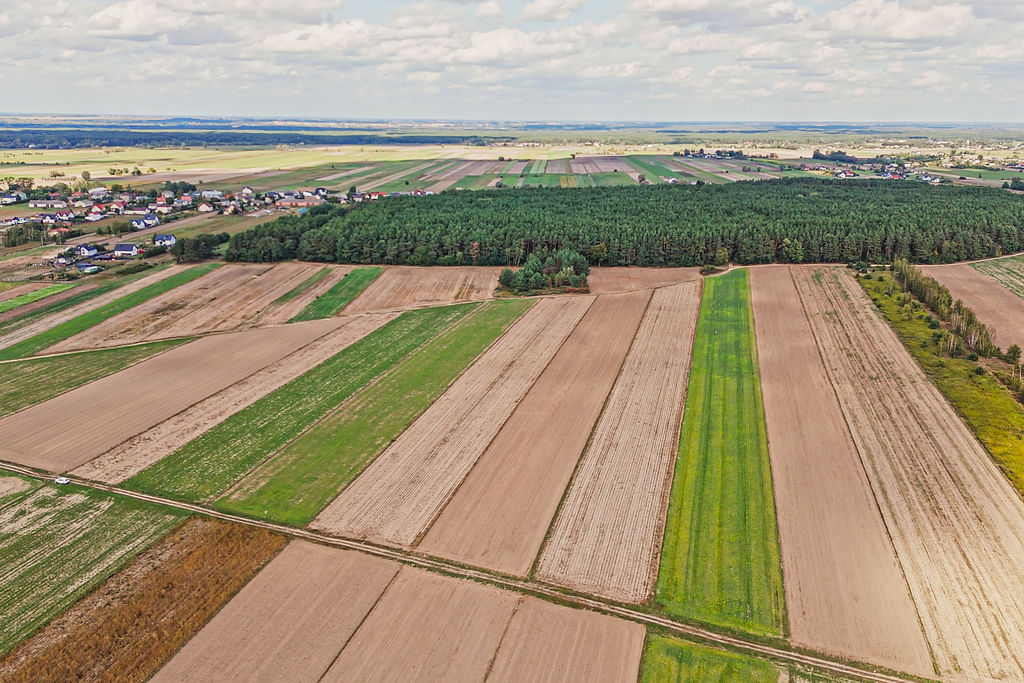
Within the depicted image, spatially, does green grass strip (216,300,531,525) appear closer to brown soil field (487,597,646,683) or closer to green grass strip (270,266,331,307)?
brown soil field (487,597,646,683)

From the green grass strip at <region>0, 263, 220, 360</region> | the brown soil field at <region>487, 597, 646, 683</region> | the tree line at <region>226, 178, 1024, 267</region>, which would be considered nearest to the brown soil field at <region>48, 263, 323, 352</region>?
the green grass strip at <region>0, 263, 220, 360</region>

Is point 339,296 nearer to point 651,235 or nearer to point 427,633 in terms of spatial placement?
point 651,235

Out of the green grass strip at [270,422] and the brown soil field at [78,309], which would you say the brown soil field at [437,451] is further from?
the brown soil field at [78,309]

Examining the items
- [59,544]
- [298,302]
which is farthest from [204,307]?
[59,544]

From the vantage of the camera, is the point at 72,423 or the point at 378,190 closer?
the point at 72,423

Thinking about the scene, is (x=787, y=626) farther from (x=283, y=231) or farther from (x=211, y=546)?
(x=283, y=231)

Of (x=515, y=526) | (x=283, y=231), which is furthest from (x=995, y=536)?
(x=283, y=231)

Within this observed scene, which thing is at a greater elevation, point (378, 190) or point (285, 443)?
point (378, 190)
